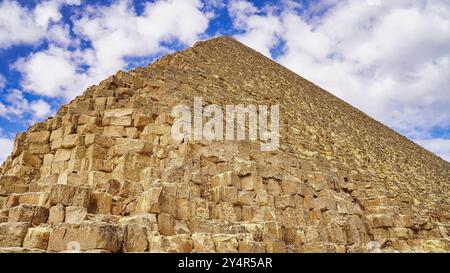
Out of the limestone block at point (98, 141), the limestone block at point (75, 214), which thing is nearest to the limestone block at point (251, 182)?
the limestone block at point (98, 141)

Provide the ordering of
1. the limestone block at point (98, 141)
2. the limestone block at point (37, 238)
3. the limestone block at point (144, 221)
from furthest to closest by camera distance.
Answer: the limestone block at point (98, 141)
the limestone block at point (144, 221)
the limestone block at point (37, 238)

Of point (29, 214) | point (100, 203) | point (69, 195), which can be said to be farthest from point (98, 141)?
point (29, 214)

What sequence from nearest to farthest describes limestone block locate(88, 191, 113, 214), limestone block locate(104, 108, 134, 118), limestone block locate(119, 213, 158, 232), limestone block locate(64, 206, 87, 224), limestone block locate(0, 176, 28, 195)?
limestone block locate(119, 213, 158, 232)
limestone block locate(64, 206, 87, 224)
limestone block locate(88, 191, 113, 214)
limestone block locate(0, 176, 28, 195)
limestone block locate(104, 108, 134, 118)

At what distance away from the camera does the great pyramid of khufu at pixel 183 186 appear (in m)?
5.91

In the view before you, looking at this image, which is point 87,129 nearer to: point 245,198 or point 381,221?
point 245,198

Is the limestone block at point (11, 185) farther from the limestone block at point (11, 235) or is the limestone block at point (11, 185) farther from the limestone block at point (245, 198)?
the limestone block at point (245, 198)

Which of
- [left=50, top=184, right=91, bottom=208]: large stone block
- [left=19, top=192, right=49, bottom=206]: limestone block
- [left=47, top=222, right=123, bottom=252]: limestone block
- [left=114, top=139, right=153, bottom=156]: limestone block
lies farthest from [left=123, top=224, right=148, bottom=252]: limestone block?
[left=114, top=139, right=153, bottom=156]: limestone block

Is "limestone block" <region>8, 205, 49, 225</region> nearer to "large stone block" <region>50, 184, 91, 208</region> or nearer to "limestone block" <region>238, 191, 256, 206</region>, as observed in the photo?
"large stone block" <region>50, 184, 91, 208</region>

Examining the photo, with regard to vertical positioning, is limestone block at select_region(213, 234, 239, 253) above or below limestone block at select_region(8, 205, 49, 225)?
below

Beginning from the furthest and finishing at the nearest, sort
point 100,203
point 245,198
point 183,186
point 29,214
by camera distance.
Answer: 1. point 245,198
2. point 183,186
3. point 100,203
4. point 29,214

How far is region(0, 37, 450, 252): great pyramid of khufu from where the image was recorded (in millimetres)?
5906

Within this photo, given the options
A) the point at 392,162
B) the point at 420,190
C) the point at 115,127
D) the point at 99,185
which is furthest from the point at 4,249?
the point at 392,162

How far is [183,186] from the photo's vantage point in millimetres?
7125
